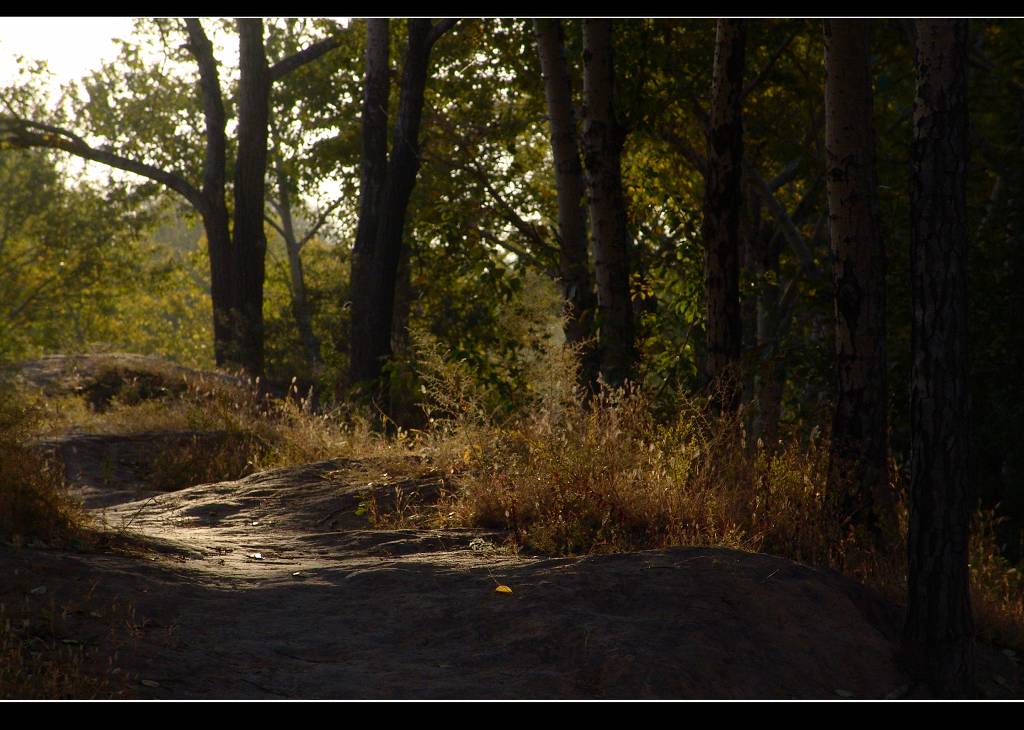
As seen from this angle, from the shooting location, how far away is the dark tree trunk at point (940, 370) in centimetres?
517

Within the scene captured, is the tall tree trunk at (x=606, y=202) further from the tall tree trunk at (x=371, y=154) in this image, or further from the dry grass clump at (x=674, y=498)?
the tall tree trunk at (x=371, y=154)

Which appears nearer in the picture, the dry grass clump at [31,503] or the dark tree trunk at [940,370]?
the dark tree trunk at [940,370]

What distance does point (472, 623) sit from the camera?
17.9 feet

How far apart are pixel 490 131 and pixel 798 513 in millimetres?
14760

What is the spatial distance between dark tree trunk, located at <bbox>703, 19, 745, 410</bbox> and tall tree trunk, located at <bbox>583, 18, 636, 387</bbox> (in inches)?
58.4

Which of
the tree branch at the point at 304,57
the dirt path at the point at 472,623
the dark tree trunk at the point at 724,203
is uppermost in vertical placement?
the tree branch at the point at 304,57

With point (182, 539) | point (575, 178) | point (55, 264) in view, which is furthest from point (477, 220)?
point (55, 264)

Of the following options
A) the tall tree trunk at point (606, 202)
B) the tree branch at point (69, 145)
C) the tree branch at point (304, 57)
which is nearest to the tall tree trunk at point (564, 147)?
the tall tree trunk at point (606, 202)

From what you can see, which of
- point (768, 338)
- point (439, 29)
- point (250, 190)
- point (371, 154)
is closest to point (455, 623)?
point (439, 29)

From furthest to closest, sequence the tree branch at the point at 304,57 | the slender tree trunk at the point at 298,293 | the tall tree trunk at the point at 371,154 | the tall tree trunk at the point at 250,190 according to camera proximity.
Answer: the slender tree trunk at the point at 298,293
the tree branch at the point at 304,57
the tall tree trunk at the point at 250,190
the tall tree trunk at the point at 371,154

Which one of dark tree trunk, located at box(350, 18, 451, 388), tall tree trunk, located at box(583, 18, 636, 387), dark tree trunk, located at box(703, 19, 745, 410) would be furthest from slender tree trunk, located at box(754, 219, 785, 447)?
dark tree trunk, located at box(350, 18, 451, 388)

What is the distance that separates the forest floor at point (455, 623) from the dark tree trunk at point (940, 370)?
0.29 metres

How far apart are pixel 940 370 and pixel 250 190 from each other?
56.1ft

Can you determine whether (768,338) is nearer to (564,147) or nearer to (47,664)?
(564,147)
